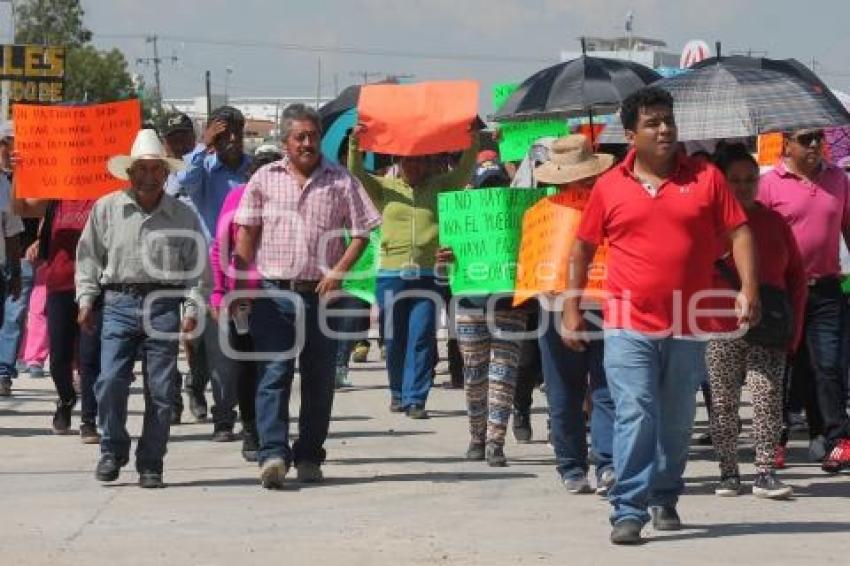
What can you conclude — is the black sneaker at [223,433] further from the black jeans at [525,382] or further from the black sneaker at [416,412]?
the black sneaker at [416,412]

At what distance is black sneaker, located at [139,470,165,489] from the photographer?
37.5 ft

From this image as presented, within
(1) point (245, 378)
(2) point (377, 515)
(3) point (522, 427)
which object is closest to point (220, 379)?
(1) point (245, 378)

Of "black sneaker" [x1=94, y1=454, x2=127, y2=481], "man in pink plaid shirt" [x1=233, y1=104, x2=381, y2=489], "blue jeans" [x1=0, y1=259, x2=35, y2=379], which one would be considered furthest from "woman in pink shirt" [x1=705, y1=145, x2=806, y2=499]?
"blue jeans" [x1=0, y1=259, x2=35, y2=379]

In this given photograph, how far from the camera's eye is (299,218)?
11531 mm

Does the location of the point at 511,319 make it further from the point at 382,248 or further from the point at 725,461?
the point at 382,248

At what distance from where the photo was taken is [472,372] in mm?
12727

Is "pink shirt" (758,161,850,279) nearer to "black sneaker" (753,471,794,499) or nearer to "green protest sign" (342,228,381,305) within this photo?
"black sneaker" (753,471,794,499)

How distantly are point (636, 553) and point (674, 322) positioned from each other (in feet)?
3.39

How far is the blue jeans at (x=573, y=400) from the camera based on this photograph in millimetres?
10930

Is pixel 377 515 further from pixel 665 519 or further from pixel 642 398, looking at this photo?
pixel 642 398

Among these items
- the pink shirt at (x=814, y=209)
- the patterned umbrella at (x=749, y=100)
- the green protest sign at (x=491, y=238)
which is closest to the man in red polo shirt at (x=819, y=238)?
the pink shirt at (x=814, y=209)

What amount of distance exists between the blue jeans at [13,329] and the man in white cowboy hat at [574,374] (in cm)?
774

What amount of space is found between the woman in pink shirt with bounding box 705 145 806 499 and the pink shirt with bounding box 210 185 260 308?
2.75 m

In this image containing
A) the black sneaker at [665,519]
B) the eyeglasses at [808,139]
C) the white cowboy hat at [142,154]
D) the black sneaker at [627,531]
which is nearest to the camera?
the black sneaker at [627,531]
